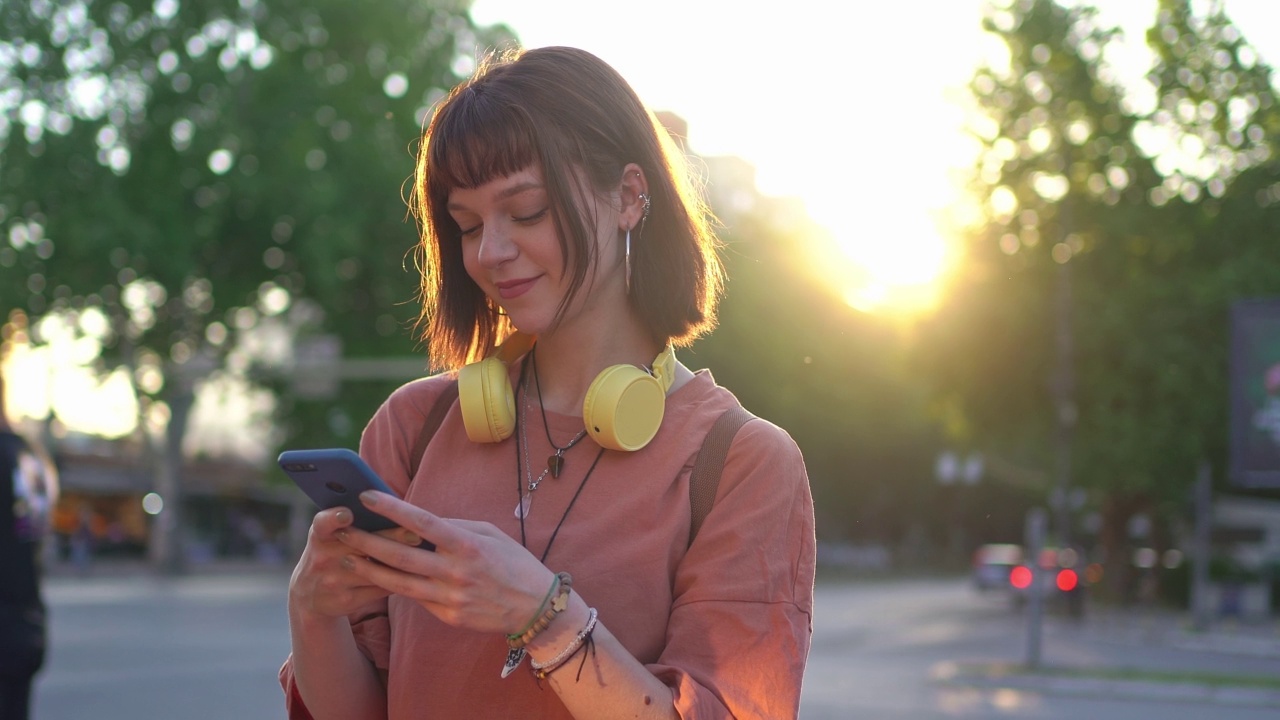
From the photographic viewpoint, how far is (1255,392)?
1738 cm

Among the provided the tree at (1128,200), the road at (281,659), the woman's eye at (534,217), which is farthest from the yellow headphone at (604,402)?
the tree at (1128,200)

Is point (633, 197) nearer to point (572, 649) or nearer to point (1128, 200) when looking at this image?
point (572, 649)

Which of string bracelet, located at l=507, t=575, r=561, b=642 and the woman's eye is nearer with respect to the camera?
string bracelet, located at l=507, t=575, r=561, b=642

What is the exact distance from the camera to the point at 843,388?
4844 centimetres

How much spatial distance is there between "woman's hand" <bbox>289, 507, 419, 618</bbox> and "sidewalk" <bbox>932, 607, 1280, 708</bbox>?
15.3 meters

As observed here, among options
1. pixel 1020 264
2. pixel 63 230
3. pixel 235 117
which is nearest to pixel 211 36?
pixel 235 117

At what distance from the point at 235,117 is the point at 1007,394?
1665 cm

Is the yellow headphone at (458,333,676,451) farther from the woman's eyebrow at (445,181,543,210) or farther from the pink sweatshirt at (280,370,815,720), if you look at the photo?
the woman's eyebrow at (445,181,543,210)

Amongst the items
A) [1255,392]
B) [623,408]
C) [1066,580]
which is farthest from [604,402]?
[1066,580]

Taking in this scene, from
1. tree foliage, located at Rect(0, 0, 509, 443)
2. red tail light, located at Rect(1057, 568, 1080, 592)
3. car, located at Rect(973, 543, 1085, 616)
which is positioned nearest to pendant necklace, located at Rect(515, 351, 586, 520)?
car, located at Rect(973, 543, 1085, 616)

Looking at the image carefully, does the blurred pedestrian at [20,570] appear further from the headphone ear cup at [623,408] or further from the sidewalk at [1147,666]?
the sidewalk at [1147,666]

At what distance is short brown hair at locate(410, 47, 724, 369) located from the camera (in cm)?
200

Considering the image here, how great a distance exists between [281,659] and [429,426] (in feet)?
51.4

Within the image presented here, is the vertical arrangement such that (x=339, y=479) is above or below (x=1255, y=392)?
above
